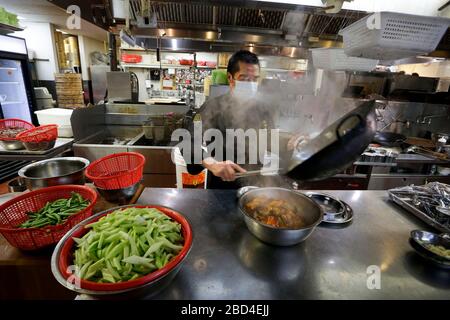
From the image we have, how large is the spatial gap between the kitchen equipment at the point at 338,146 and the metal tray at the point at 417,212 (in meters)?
0.95

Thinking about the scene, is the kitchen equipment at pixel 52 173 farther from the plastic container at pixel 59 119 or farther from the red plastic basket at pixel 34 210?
the plastic container at pixel 59 119

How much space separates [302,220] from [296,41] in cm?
261

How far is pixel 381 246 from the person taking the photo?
123 centimetres

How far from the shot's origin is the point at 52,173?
177cm

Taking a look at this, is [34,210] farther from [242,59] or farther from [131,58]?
[131,58]

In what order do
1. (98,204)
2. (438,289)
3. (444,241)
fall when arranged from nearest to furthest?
(438,289)
(444,241)
(98,204)

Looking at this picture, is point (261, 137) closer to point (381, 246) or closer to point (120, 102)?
point (381, 246)

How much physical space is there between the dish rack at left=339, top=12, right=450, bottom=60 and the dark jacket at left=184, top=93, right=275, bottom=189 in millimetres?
955

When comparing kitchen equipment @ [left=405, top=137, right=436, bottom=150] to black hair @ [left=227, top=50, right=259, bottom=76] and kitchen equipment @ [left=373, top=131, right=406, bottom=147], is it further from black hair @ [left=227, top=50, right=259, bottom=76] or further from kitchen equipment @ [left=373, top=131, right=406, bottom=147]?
black hair @ [left=227, top=50, right=259, bottom=76]

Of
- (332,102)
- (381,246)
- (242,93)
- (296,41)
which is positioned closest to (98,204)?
(242,93)

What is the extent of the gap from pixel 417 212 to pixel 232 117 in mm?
1593

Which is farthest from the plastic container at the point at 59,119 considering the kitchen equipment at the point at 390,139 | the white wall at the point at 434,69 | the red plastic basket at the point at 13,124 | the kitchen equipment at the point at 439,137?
the white wall at the point at 434,69

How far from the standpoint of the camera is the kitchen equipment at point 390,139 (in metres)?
3.76
